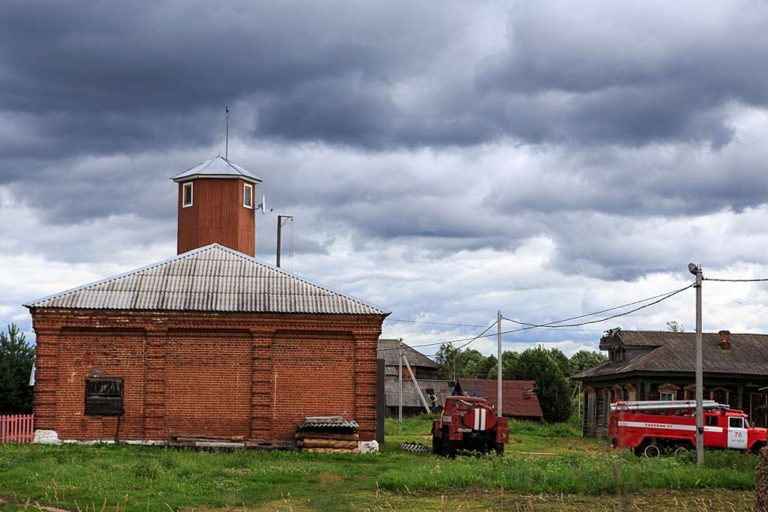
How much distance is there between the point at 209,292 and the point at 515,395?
3861cm

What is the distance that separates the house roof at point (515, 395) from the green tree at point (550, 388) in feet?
3.61

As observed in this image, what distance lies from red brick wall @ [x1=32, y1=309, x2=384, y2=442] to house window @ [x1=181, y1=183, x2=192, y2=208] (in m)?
11.6

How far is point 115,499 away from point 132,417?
46.7 ft

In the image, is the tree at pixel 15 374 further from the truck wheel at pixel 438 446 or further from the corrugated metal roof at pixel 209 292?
the truck wheel at pixel 438 446

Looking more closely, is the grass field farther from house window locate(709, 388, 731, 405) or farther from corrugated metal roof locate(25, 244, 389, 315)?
house window locate(709, 388, 731, 405)

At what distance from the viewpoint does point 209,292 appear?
33.2m

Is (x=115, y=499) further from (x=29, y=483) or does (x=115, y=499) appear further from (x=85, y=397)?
(x=85, y=397)

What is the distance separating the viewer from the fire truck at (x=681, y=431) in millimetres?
33875

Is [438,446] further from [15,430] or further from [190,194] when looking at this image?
[190,194]

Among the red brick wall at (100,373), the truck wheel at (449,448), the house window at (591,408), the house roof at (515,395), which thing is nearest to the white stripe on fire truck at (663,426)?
the truck wheel at (449,448)

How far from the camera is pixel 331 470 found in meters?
25.8

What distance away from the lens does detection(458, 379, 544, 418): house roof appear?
66.5 m

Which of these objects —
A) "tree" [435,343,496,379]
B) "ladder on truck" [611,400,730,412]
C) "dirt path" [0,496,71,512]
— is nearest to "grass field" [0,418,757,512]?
"dirt path" [0,496,71,512]

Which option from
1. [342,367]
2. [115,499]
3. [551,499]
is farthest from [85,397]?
[551,499]
